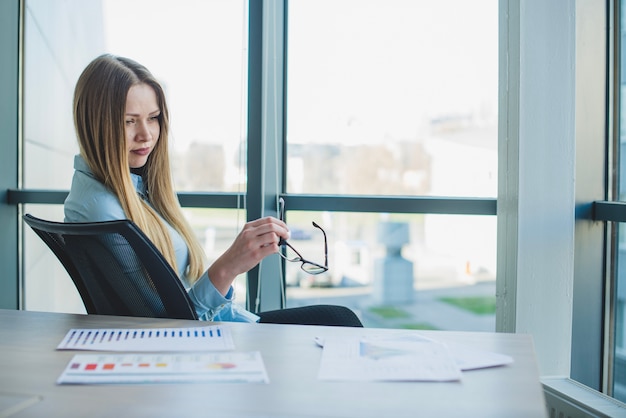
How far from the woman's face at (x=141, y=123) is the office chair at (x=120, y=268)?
402 mm

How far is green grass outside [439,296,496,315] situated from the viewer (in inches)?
109

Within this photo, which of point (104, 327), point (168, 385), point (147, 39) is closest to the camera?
point (168, 385)

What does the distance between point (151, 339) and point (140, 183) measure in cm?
80

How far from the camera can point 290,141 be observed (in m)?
2.89

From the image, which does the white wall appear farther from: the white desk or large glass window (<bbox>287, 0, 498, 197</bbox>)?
the white desk

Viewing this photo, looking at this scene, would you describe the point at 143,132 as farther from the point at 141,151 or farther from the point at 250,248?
the point at 250,248

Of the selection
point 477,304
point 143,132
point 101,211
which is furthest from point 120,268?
point 477,304

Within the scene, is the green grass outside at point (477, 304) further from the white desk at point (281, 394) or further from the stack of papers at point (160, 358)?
the stack of papers at point (160, 358)

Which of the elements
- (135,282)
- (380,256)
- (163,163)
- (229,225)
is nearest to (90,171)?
(163,163)

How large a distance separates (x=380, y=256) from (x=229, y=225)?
0.72m

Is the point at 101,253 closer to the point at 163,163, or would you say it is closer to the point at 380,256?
the point at 163,163

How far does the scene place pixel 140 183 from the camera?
76.0 inches

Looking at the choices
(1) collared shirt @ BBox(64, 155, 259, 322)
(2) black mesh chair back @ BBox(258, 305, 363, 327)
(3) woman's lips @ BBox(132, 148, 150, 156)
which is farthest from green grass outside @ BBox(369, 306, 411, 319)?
(3) woman's lips @ BBox(132, 148, 150, 156)

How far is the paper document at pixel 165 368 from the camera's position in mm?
1010
